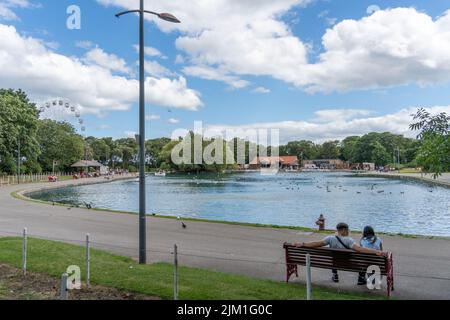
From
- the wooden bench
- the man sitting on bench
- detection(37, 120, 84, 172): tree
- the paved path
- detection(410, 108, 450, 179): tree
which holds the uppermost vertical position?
detection(37, 120, 84, 172): tree

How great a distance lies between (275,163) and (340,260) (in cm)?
16560

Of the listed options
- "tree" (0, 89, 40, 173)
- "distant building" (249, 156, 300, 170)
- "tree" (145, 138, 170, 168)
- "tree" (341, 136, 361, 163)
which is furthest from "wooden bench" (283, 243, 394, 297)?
"distant building" (249, 156, 300, 170)

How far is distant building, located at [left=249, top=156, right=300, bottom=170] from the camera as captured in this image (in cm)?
17275

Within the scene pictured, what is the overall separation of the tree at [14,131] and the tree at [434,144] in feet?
189

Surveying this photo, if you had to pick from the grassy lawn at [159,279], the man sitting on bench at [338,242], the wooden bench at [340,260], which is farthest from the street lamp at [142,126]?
the man sitting on bench at [338,242]

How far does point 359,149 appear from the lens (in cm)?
14612

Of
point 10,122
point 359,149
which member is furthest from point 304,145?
point 10,122

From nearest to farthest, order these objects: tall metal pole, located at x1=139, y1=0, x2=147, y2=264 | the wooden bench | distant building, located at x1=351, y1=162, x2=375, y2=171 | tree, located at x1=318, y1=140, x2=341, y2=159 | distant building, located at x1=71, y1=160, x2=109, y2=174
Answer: the wooden bench → tall metal pole, located at x1=139, y1=0, x2=147, y2=264 → distant building, located at x1=71, y1=160, x2=109, y2=174 → distant building, located at x1=351, y1=162, x2=375, y2=171 → tree, located at x1=318, y1=140, x2=341, y2=159

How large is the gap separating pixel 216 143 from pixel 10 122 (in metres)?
67.6

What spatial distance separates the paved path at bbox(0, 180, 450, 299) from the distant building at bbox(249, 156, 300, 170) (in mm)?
154542

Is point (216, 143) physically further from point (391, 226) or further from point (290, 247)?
point (290, 247)

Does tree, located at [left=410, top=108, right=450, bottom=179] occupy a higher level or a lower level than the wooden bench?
higher

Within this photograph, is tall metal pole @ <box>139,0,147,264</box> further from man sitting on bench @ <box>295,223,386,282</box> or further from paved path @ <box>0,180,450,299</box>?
man sitting on bench @ <box>295,223,386,282</box>

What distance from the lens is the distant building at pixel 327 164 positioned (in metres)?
169
